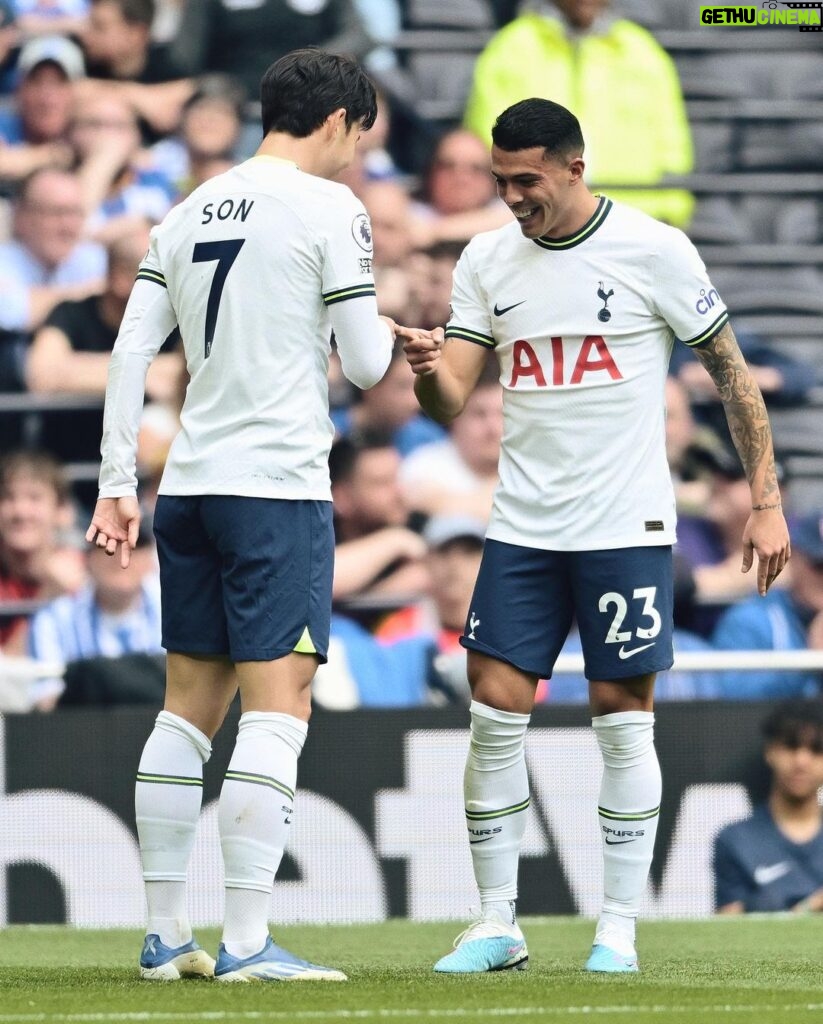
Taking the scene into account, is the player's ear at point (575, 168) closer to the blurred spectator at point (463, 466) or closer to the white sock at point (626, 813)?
the white sock at point (626, 813)

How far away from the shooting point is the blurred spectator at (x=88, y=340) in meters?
8.32

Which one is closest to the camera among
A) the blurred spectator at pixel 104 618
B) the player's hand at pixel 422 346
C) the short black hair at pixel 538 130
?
the player's hand at pixel 422 346

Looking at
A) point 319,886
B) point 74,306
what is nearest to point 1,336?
point 74,306

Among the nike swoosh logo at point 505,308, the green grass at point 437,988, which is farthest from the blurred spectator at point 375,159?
the nike swoosh logo at point 505,308

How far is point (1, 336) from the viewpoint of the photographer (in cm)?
849

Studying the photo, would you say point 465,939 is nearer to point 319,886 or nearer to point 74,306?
point 319,886

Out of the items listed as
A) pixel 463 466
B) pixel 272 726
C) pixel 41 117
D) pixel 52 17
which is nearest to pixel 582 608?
pixel 272 726

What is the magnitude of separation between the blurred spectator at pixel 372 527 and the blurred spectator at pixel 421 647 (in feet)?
0.34

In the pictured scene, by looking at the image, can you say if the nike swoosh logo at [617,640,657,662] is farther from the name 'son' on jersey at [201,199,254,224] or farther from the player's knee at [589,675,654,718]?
the name 'son' on jersey at [201,199,254,224]

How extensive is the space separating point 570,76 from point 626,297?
503cm

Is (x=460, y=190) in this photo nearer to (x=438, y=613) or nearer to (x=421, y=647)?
(x=438, y=613)

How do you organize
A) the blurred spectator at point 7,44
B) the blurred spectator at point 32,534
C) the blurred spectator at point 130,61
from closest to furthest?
the blurred spectator at point 32,534
the blurred spectator at point 130,61
the blurred spectator at point 7,44

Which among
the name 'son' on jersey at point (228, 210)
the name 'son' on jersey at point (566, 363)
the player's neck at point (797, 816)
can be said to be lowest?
the player's neck at point (797, 816)

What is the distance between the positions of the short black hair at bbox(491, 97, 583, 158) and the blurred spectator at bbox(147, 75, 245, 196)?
4684mm
